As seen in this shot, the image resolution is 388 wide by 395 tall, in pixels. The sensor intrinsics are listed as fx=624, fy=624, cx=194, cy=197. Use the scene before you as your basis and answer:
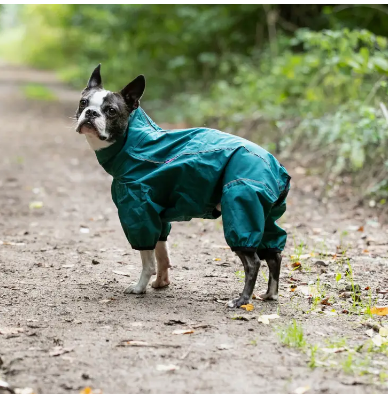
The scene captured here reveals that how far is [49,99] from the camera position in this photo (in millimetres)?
24328

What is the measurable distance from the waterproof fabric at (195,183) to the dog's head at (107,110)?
9 cm

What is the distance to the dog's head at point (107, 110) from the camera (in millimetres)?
4688

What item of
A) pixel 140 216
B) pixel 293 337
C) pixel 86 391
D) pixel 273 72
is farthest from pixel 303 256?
pixel 273 72

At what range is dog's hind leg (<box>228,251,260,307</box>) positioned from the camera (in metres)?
4.52

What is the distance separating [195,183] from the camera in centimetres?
460

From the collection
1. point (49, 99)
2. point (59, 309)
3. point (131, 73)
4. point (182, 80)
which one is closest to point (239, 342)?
point (59, 309)

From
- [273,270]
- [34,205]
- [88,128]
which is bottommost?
[34,205]

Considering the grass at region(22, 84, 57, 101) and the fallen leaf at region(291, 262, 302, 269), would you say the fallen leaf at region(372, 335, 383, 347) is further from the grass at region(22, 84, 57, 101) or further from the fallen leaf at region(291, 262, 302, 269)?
the grass at region(22, 84, 57, 101)

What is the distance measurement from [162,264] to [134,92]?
4.65 feet

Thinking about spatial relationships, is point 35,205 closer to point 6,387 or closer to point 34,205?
point 34,205

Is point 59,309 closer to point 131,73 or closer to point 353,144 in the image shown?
point 353,144

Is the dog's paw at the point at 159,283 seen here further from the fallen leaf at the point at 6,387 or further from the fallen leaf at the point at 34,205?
the fallen leaf at the point at 34,205

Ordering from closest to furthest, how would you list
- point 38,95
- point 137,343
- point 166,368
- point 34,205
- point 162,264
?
point 166,368 → point 137,343 → point 162,264 → point 34,205 → point 38,95

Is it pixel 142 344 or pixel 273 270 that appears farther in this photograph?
pixel 273 270
